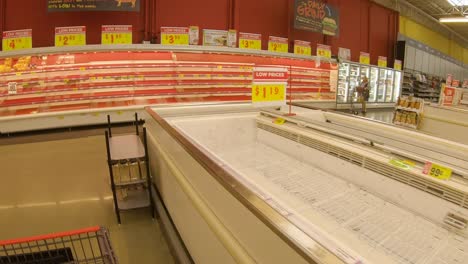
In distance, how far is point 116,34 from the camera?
6.45 metres

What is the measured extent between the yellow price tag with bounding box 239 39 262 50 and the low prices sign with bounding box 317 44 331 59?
2.29 meters

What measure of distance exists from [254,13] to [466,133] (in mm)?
5477

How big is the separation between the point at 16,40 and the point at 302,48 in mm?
6827

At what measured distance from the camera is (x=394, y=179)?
1.80 metres

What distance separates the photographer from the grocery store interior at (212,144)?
145cm

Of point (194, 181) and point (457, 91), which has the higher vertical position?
point (457, 91)

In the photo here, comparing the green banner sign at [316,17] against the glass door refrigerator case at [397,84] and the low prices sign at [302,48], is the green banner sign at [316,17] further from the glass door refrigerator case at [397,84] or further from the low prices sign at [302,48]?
the glass door refrigerator case at [397,84]

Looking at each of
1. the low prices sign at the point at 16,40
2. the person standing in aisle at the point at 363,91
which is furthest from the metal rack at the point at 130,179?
the person standing in aisle at the point at 363,91

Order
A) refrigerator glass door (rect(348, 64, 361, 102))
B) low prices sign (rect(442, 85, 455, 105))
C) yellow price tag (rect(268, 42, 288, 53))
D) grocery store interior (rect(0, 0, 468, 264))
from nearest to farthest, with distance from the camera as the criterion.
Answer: grocery store interior (rect(0, 0, 468, 264)) → low prices sign (rect(442, 85, 455, 105)) → yellow price tag (rect(268, 42, 288, 53)) → refrigerator glass door (rect(348, 64, 361, 102))

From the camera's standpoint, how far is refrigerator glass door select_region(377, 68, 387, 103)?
36.4ft

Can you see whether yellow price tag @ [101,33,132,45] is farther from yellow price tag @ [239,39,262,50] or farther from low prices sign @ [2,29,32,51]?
yellow price tag @ [239,39,262,50]

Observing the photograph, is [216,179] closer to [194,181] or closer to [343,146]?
[194,181]

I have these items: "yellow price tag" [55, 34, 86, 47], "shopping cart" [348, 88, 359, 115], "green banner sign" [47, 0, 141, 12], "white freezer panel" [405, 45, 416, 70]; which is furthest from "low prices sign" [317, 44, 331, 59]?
"yellow price tag" [55, 34, 86, 47]

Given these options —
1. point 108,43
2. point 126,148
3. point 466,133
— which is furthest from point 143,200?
point 466,133
